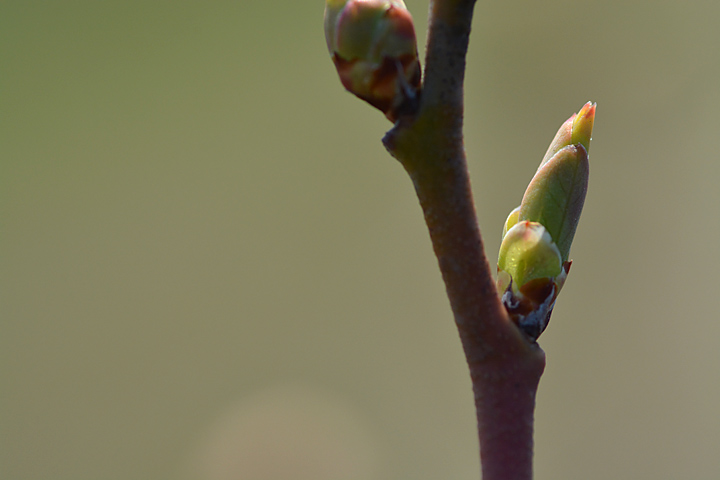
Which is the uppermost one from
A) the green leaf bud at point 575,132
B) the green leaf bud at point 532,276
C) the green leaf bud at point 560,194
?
the green leaf bud at point 575,132

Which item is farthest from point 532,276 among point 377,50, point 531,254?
point 377,50

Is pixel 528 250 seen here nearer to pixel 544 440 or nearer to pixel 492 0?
pixel 544 440

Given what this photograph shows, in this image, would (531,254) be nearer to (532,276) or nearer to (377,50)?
(532,276)

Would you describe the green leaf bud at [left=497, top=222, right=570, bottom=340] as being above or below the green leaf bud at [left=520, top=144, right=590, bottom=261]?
below

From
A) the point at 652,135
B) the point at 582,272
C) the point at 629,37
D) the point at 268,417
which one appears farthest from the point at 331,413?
the point at 629,37

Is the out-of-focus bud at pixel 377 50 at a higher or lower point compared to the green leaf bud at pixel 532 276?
higher

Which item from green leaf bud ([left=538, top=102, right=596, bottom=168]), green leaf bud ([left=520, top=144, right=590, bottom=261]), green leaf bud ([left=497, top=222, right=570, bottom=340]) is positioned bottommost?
green leaf bud ([left=497, top=222, right=570, bottom=340])
